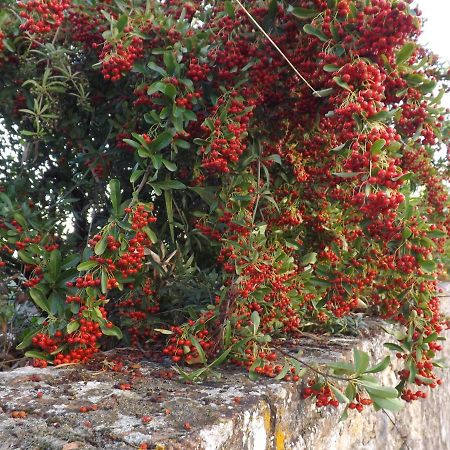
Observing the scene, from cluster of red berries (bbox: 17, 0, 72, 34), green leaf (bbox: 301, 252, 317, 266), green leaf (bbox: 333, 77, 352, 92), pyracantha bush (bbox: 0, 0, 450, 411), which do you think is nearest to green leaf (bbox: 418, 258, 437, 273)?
pyracantha bush (bbox: 0, 0, 450, 411)

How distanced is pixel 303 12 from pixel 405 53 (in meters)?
0.33

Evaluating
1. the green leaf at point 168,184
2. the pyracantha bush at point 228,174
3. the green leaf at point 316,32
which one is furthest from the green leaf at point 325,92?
the green leaf at point 168,184

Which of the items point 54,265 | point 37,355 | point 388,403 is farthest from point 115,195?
point 388,403

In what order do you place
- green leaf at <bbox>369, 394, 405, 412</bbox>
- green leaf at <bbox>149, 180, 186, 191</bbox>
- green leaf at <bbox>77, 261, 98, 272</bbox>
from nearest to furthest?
1. green leaf at <bbox>369, 394, 405, 412</bbox>
2. green leaf at <bbox>77, 261, 98, 272</bbox>
3. green leaf at <bbox>149, 180, 186, 191</bbox>

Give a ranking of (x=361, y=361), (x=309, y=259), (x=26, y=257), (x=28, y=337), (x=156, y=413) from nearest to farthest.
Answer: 1. (x=156, y=413)
2. (x=361, y=361)
3. (x=28, y=337)
4. (x=26, y=257)
5. (x=309, y=259)

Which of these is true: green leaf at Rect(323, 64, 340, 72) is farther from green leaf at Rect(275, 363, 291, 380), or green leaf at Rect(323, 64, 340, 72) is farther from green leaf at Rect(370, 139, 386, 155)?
green leaf at Rect(275, 363, 291, 380)

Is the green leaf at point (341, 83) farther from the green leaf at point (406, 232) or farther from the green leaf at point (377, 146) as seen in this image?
the green leaf at point (406, 232)

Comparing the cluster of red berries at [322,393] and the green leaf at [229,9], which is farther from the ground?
the green leaf at [229,9]

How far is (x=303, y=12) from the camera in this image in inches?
60.4

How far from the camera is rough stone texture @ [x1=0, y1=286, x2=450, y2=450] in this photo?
1.09 meters

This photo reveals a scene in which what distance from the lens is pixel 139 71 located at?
1729 millimetres

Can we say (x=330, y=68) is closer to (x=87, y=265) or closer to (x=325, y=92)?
(x=325, y=92)

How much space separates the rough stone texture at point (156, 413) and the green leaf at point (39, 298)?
192mm

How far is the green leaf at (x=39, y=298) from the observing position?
161cm
